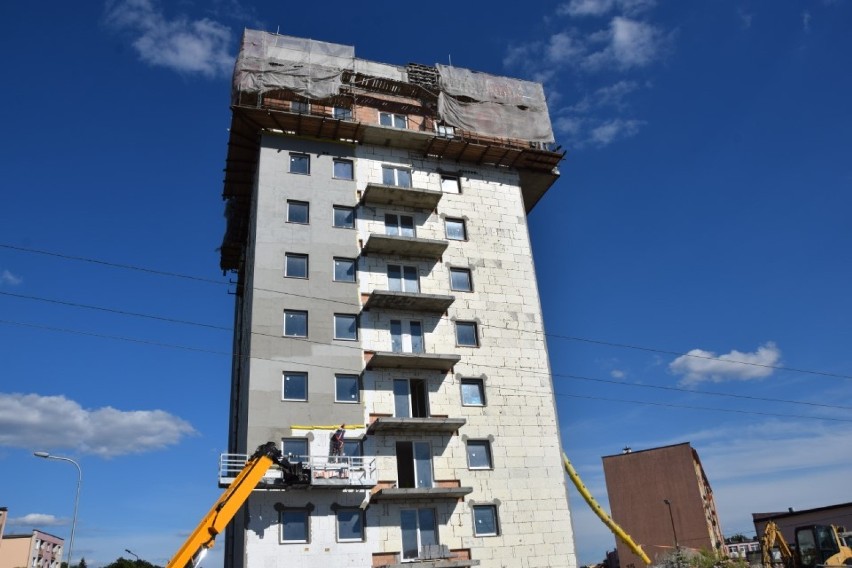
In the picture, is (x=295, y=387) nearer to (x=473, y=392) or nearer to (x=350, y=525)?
(x=350, y=525)

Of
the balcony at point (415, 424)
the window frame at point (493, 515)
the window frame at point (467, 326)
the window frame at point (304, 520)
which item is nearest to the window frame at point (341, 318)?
the balcony at point (415, 424)

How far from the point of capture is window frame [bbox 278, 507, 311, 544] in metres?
29.5

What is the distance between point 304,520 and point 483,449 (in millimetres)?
10242

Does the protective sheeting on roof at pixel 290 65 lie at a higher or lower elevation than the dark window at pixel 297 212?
higher

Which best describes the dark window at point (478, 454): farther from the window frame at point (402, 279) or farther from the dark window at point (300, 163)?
the dark window at point (300, 163)

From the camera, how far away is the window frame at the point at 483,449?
34.2 m

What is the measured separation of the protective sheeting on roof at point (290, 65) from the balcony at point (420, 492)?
994 inches

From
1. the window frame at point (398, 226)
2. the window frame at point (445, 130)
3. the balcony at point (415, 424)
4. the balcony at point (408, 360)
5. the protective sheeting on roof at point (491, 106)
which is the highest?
the protective sheeting on roof at point (491, 106)

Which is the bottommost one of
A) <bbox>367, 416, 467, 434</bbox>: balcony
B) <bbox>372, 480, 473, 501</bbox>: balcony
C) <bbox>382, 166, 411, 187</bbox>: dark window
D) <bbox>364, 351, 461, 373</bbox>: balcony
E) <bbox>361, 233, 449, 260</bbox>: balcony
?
<bbox>372, 480, 473, 501</bbox>: balcony

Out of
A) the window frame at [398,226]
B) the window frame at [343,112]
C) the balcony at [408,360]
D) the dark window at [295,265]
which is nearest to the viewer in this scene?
the balcony at [408,360]

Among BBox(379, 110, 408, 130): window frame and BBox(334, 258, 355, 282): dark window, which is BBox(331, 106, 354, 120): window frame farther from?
BBox(334, 258, 355, 282): dark window

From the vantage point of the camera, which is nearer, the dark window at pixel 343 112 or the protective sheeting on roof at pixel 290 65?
the protective sheeting on roof at pixel 290 65

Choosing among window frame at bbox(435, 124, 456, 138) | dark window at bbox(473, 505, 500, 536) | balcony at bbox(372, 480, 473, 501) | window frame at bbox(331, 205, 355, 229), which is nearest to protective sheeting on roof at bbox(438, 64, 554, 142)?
window frame at bbox(435, 124, 456, 138)

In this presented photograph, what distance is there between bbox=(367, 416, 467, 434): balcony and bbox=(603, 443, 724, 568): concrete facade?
149 ft
